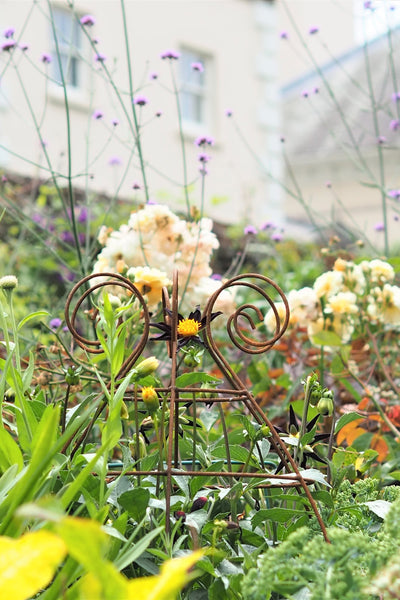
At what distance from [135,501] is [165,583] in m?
0.36

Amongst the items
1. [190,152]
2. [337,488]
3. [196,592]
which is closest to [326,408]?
[337,488]

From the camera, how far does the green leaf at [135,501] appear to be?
78 cm

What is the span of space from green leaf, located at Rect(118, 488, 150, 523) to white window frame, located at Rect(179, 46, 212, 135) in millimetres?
7658

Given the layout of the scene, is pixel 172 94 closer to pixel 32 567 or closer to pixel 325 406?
pixel 325 406

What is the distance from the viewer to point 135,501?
2.58 ft

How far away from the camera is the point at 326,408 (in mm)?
880

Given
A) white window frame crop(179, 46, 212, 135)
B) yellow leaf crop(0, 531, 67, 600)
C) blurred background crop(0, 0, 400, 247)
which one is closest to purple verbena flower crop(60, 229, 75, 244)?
blurred background crop(0, 0, 400, 247)

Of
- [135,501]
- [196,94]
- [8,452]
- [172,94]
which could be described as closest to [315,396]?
[135,501]

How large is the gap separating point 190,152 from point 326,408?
23.7 feet

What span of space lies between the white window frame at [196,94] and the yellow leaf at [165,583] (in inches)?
314

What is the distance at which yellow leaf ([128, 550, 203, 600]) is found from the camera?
1.40ft

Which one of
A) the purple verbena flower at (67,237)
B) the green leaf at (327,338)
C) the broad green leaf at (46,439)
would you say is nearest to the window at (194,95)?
the purple verbena flower at (67,237)

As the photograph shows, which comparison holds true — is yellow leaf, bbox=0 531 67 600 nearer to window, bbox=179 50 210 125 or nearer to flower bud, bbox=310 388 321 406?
flower bud, bbox=310 388 321 406

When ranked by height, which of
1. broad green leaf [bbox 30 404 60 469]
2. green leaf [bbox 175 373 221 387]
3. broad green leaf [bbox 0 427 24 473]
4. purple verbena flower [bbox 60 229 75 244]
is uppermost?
purple verbena flower [bbox 60 229 75 244]
